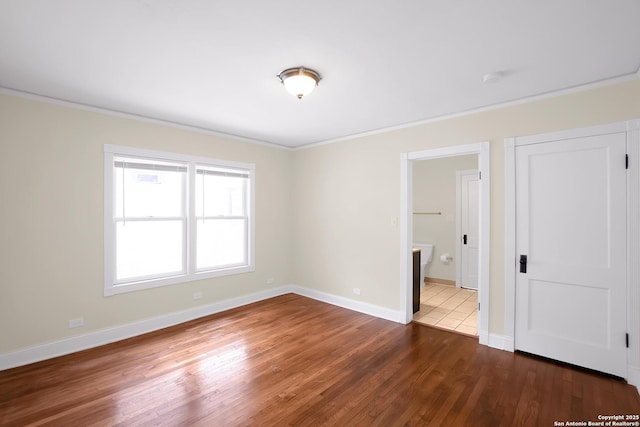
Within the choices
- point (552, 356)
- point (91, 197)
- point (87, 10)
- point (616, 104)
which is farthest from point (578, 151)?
point (91, 197)

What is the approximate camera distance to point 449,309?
4543mm

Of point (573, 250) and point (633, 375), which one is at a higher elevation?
point (573, 250)

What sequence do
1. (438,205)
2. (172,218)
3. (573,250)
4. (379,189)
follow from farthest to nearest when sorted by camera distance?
(438,205) < (379,189) < (172,218) < (573,250)

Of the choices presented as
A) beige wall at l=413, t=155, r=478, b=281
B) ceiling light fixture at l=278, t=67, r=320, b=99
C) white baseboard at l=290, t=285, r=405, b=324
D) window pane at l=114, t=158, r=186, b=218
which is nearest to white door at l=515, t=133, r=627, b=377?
white baseboard at l=290, t=285, r=405, b=324

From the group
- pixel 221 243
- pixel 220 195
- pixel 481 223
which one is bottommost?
pixel 221 243

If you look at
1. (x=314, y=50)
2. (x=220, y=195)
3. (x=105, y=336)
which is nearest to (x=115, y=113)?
(x=220, y=195)

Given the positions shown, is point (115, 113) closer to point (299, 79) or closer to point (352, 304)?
point (299, 79)

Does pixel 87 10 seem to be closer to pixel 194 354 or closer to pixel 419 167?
pixel 194 354

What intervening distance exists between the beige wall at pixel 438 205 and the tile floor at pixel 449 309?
0.57 metres

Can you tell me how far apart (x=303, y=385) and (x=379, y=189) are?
274cm

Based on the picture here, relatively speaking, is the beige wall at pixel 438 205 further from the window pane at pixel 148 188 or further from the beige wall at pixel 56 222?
the beige wall at pixel 56 222

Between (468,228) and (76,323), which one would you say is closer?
(76,323)

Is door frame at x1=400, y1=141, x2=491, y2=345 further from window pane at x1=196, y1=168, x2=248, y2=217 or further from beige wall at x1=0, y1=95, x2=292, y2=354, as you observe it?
beige wall at x1=0, y1=95, x2=292, y2=354

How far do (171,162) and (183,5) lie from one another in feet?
8.69
